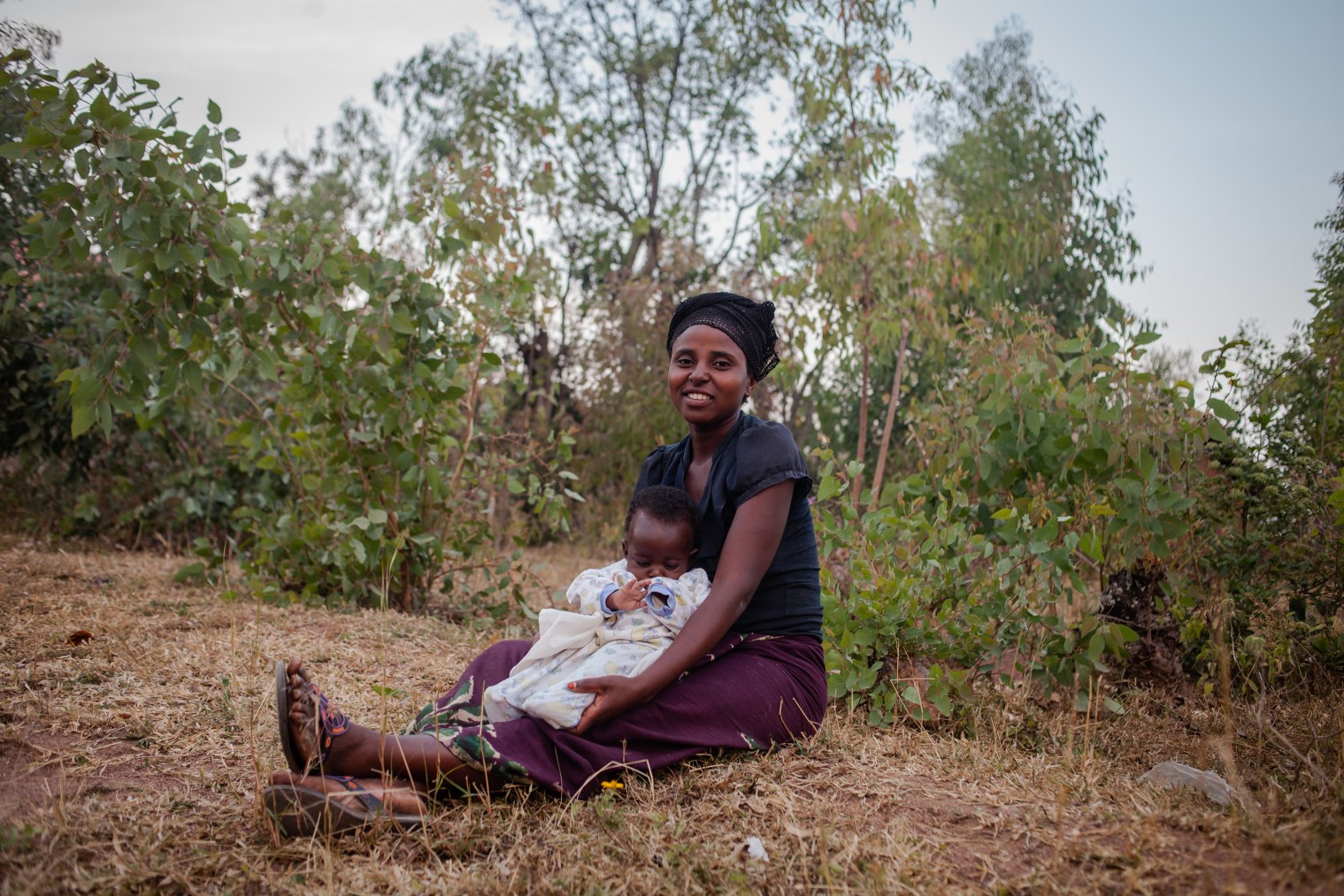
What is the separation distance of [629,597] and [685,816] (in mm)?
529

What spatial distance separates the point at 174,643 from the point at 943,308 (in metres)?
4.73

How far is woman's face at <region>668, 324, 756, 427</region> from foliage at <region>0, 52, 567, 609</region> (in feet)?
5.68

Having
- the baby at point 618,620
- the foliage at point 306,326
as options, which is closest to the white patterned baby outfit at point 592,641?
the baby at point 618,620

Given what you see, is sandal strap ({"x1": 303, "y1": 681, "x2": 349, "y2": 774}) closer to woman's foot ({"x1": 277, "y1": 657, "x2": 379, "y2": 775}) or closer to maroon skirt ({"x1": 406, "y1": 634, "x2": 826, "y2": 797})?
woman's foot ({"x1": 277, "y1": 657, "x2": 379, "y2": 775})

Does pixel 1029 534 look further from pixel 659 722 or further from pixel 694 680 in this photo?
pixel 659 722

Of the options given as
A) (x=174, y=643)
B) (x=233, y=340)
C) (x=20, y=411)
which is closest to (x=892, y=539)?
(x=174, y=643)

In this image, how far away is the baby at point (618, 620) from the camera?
225 centimetres

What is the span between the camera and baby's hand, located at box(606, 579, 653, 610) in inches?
91.4

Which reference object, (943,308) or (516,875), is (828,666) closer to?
(516,875)

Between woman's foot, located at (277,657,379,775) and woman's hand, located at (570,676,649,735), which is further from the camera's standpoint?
woman's hand, located at (570,676,649,735)

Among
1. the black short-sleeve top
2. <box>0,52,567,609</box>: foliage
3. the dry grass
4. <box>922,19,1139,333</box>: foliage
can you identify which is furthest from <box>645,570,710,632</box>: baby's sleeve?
<box>922,19,1139,333</box>: foliage

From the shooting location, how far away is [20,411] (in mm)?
6188

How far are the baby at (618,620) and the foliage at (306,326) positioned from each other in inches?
62.6

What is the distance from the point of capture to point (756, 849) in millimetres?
1920
